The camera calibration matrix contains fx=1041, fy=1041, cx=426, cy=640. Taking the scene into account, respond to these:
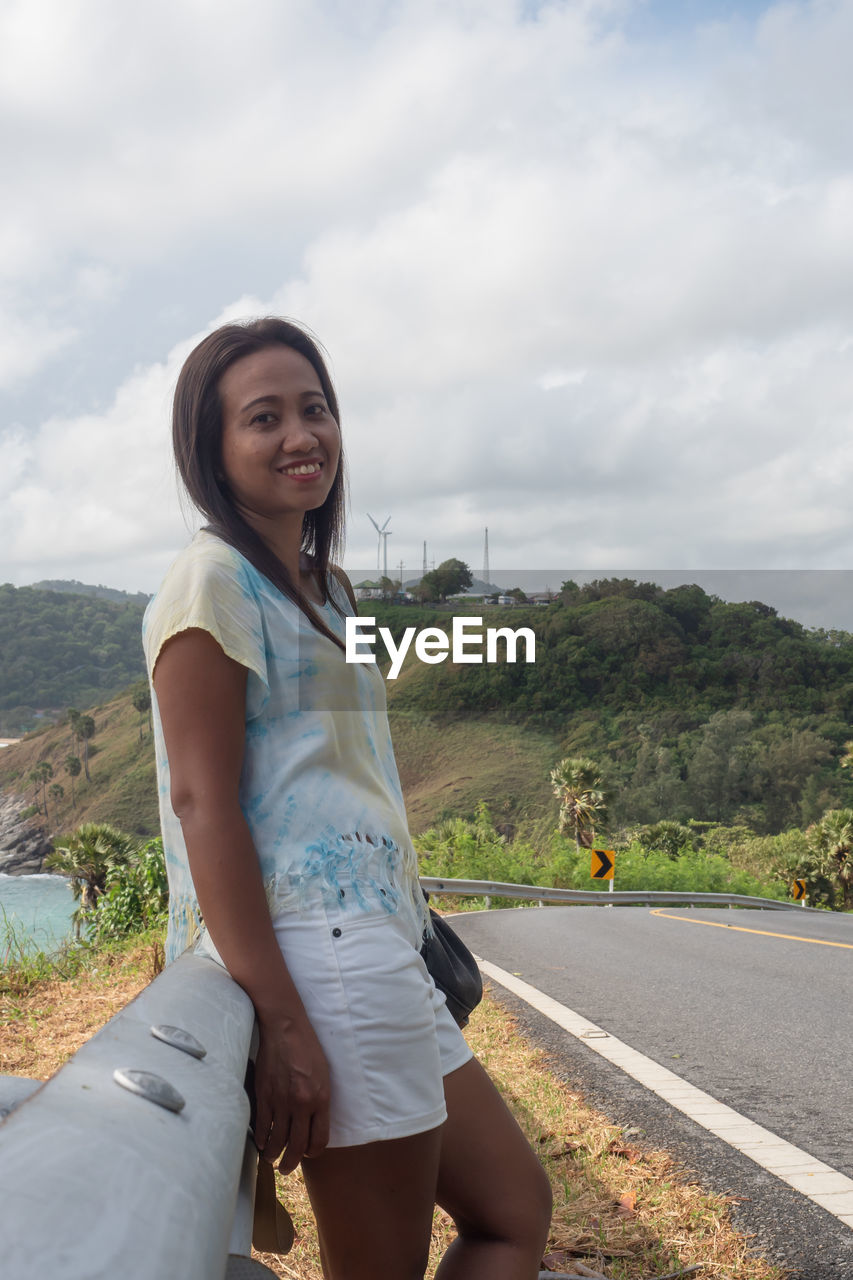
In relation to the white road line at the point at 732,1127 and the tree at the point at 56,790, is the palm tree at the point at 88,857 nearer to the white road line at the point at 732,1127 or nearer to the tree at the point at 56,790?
the white road line at the point at 732,1127

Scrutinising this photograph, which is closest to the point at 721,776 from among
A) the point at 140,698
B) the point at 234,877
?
the point at 140,698

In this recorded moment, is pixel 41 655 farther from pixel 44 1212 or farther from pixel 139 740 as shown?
pixel 44 1212

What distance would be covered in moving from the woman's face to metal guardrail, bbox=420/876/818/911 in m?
15.5

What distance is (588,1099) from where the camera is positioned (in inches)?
157

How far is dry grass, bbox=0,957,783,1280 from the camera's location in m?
2.58

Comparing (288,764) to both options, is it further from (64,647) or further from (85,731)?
(64,647)

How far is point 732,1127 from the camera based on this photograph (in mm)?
3633

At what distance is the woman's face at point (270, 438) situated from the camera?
65.2 inches

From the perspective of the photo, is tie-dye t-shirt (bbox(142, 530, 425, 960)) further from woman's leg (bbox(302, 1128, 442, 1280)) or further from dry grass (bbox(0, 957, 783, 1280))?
dry grass (bbox(0, 957, 783, 1280))

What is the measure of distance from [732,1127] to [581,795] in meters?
38.5

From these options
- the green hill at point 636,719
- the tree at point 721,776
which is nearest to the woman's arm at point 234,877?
the green hill at point 636,719

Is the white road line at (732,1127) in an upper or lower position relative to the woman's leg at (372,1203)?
lower

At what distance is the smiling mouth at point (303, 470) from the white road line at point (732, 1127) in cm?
253

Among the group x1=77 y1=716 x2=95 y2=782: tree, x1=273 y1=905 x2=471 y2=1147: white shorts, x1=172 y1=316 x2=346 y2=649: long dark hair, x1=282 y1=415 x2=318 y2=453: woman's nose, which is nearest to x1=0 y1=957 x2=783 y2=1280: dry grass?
x1=273 y1=905 x2=471 y2=1147: white shorts
